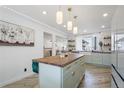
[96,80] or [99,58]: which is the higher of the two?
[99,58]

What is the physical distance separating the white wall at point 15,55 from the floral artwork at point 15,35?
0.14m

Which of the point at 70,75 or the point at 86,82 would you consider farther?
the point at 86,82

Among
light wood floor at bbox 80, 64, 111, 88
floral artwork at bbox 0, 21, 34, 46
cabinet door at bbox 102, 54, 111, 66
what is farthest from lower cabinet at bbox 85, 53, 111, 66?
floral artwork at bbox 0, 21, 34, 46

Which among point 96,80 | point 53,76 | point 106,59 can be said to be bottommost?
point 96,80

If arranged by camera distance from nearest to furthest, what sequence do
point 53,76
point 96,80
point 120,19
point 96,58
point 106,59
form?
point 120,19
point 53,76
point 96,80
point 106,59
point 96,58

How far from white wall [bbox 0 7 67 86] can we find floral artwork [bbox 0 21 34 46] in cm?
14

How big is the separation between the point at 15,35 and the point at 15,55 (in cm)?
66

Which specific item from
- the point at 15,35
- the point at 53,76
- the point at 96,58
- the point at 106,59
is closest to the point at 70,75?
the point at 53,76

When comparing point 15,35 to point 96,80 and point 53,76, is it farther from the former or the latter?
point 96,80

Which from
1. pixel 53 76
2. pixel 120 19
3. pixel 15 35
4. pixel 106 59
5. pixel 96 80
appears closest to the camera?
pixel 120 19

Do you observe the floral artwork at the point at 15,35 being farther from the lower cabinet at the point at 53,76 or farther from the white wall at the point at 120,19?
the white wall at the point at 120,19

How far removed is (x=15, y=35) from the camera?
3646mm

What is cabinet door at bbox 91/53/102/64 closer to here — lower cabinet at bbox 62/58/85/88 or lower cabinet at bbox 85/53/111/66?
lower cabinet at bbox 85/53/111/66

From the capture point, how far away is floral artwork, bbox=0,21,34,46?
126 inches
